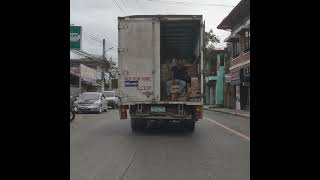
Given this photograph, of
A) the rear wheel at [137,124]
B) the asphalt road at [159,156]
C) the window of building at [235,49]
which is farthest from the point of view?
the window of building at [235,49]

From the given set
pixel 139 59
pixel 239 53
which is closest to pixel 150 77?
pixel 139 59

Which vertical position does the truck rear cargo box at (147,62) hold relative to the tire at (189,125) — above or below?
above

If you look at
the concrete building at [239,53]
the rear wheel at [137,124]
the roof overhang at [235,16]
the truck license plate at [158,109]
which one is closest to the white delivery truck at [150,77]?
the truck license plate at [158,109]

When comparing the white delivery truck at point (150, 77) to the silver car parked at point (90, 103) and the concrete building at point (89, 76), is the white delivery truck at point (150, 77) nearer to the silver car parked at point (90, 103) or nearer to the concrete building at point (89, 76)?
the silver car parked at point (90, 103)

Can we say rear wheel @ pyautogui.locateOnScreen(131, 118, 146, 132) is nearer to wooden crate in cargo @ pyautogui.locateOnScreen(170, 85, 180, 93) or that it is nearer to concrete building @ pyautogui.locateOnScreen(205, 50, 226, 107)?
wooden crate in cargo @ pyautogui.locateOnScreen(170, 85, 180, 93)

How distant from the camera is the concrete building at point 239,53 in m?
37.3

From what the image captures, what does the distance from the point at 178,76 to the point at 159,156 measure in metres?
5.79

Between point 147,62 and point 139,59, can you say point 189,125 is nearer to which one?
point 147,62

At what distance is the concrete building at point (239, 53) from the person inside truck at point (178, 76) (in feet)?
67.5

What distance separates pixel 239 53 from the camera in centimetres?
4138
